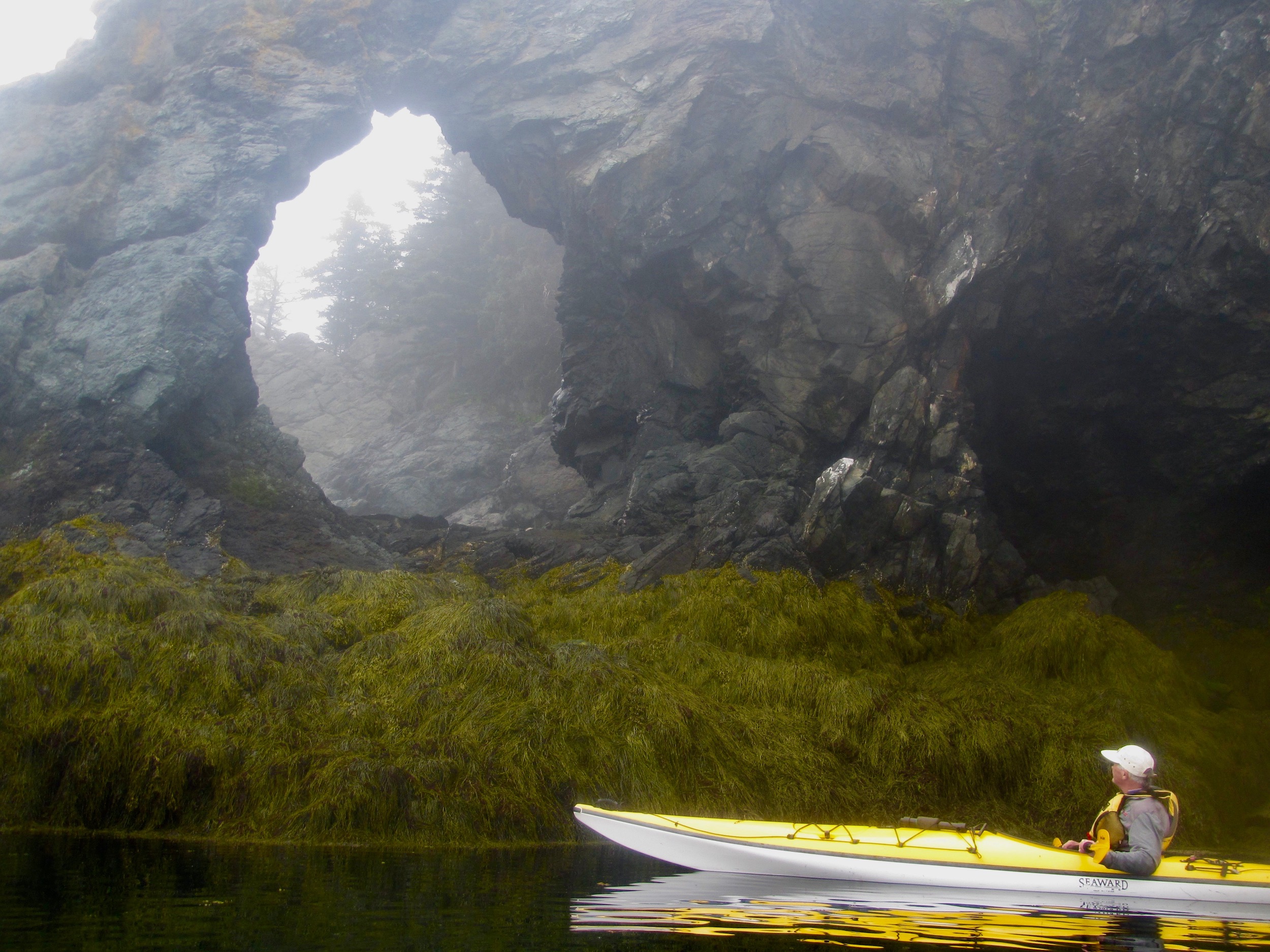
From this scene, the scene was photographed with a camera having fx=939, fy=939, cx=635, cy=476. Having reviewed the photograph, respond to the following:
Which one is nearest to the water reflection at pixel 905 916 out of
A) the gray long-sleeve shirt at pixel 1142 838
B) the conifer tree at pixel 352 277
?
the gray long-sleeve shirt at pixel 1142 838

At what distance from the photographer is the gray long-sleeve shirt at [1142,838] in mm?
6348

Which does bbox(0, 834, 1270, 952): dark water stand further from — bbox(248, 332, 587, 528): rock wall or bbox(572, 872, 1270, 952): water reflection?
bbox(248, 332, 587, 528): rock wall

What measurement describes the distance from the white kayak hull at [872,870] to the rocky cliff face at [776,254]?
7310 millimetres

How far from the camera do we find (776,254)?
17.2 m

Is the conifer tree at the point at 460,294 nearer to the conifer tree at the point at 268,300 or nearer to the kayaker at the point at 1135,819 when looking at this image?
the conifer tree at the point at 268,300

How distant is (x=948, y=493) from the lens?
593 inches

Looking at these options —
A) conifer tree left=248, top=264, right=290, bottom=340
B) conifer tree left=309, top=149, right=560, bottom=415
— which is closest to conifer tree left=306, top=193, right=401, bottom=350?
conifer tree left=309, top=149, right=560, bottom=415

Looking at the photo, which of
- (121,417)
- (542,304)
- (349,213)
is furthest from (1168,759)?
(349,213)

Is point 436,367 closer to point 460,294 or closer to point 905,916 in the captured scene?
point 460,294

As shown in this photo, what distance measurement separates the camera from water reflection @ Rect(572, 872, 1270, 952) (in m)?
4.98

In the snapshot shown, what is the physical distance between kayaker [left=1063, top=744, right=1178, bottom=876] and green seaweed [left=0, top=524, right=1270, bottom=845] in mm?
3068

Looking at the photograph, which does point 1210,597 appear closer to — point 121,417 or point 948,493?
point 948,493

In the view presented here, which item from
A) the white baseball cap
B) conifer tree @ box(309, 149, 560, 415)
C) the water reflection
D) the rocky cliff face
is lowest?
the water reflection

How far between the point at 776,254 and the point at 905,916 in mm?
13430
